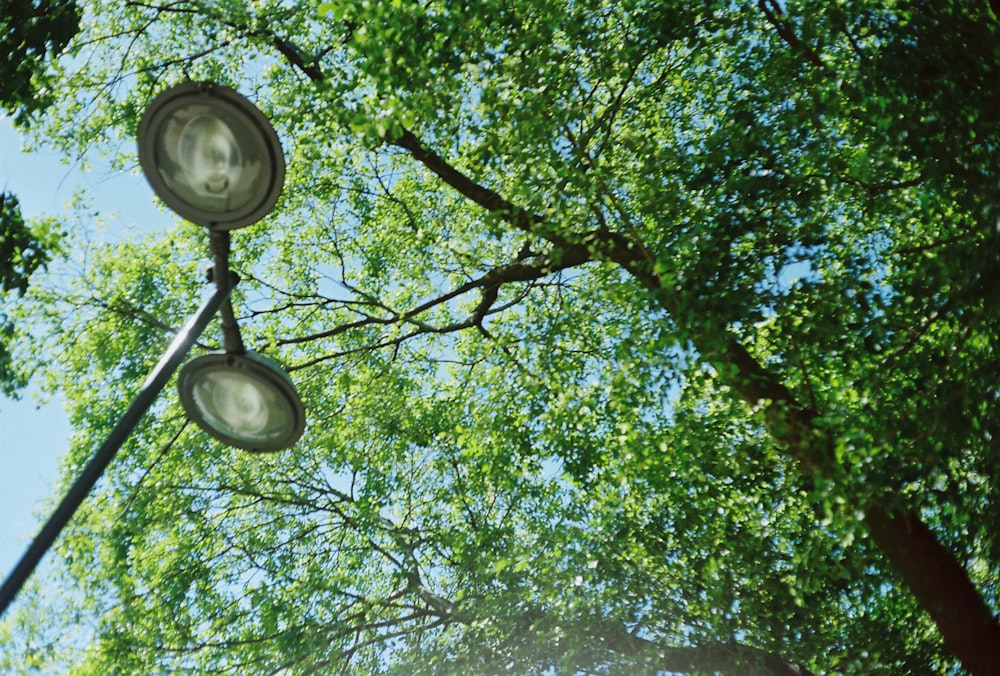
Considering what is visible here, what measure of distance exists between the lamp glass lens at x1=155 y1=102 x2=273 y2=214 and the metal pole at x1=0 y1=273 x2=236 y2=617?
0.40 metres

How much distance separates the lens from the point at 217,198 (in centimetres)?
361

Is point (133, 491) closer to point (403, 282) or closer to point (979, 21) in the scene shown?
point (403, 282)

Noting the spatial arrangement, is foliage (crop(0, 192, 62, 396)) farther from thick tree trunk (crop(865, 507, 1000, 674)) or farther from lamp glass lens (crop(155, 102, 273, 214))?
thick tree trunk (crop(865, 507, 1000, 674))

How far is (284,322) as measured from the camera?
Answer: 1296 cm

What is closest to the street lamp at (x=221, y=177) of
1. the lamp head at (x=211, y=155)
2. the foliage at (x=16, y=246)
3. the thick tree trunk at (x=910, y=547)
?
the lamp head at (x=211, y=155)

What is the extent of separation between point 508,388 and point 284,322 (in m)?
3.85

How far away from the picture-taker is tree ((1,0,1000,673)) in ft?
22.3

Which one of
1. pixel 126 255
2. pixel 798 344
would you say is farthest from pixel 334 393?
pixel 798 344

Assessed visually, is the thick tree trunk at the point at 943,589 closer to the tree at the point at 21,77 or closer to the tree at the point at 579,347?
the tree at the point at 579,347

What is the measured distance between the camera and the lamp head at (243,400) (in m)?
3.76

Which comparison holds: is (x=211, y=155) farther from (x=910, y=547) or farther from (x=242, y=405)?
(x=910, y=547)

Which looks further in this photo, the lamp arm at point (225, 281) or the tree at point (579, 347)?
the tree at point (579, 347)

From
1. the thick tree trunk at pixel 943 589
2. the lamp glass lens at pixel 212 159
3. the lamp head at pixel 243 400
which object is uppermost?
the lamp glass lens at pixel 212 159

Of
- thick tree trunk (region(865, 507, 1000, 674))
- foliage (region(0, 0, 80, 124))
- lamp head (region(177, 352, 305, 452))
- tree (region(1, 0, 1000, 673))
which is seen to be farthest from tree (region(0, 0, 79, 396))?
thick tree trunk (region(865, 507, 1000, 674))
